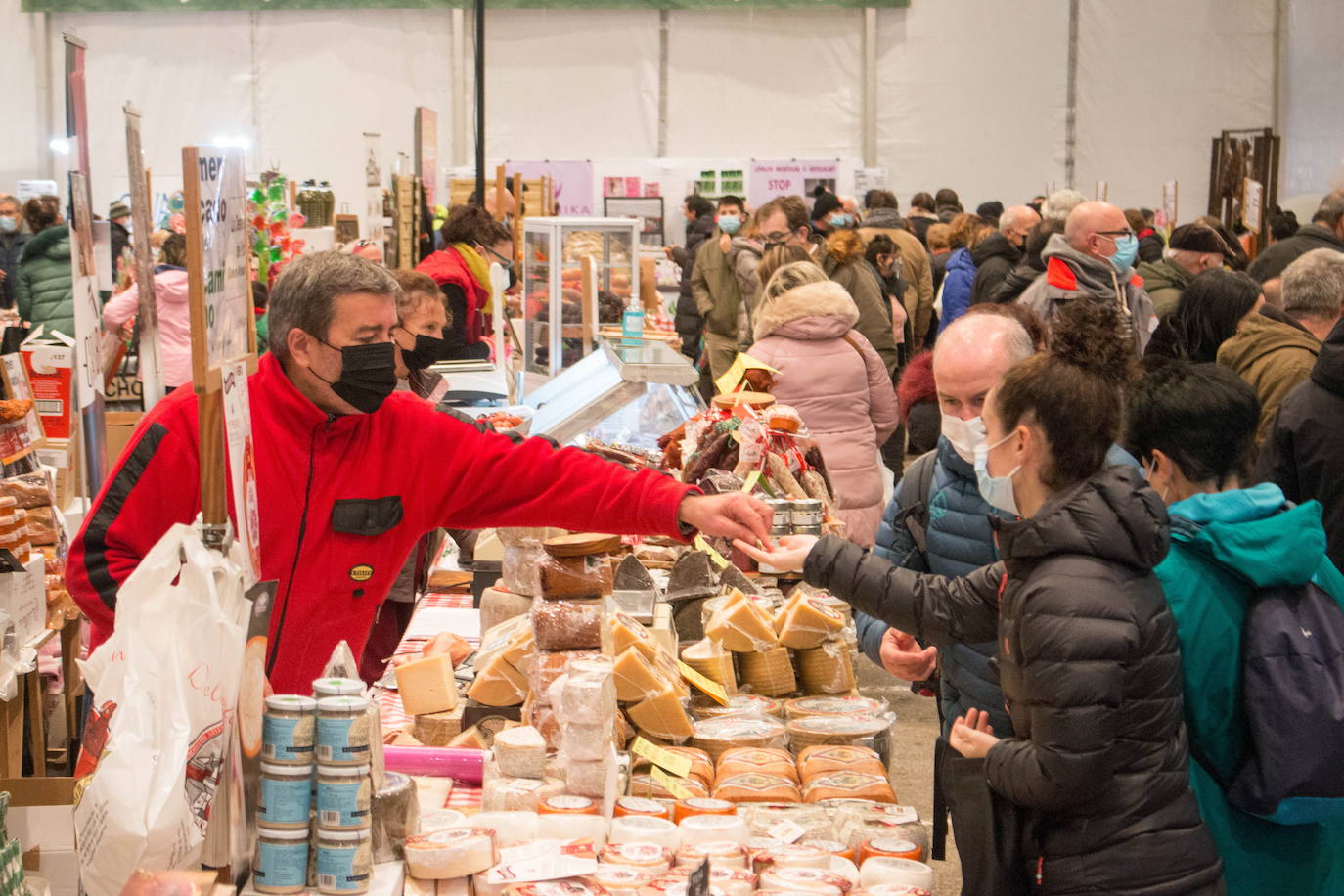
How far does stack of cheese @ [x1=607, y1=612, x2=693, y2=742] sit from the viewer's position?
2854 millimetres

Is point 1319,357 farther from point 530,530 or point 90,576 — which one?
point 90,576

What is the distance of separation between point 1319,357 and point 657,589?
1937 mm

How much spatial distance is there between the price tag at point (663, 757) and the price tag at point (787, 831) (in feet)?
0.92

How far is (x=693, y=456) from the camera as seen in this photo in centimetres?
459

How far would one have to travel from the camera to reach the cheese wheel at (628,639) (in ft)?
9.61

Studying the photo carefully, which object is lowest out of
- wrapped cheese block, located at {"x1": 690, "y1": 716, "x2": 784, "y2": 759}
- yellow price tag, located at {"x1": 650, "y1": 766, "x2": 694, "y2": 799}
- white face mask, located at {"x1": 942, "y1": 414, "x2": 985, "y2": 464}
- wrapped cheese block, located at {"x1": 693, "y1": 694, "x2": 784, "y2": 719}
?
wrapped cheese block, located at {"x1": 693, "y1": 694, "x2": 784, "y2": 719}

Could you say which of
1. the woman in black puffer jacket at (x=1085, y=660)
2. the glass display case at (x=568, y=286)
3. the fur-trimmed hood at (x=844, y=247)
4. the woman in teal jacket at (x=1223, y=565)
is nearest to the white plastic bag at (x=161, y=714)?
the woman in black puffer jacket at (x=1085, y=660)

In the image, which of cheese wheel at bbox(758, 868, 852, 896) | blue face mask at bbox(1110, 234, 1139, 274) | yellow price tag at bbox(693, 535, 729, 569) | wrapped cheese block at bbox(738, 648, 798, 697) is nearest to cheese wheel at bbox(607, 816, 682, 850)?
cheese wheel at bbox(758, 868, 852, 896)

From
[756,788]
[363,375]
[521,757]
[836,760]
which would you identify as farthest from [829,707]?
[363,375]

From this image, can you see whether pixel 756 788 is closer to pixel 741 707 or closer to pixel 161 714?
pixel 741 707

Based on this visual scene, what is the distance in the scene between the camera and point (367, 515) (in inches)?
104

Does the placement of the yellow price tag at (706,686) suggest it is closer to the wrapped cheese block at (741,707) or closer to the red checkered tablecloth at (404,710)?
the wrapped cheese block at (741,707)

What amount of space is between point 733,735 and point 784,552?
550mm

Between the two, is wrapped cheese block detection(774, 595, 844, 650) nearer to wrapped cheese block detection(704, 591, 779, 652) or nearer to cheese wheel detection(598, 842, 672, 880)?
wrapped cheese block detection(704, 591, 779, 652)
